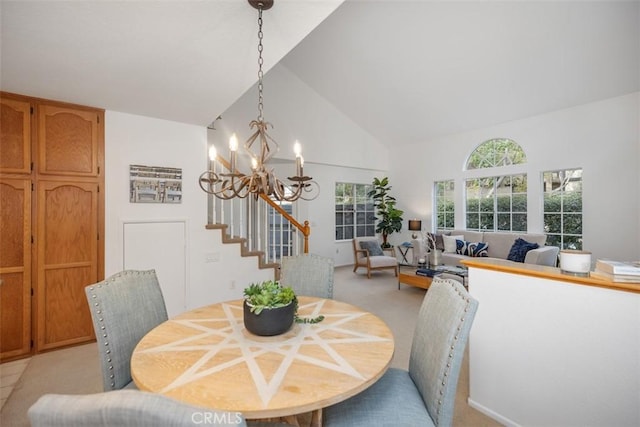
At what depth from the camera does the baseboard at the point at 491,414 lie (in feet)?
6.06

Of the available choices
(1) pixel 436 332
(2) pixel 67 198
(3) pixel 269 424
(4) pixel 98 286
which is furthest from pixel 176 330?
(2) pixel 67 198

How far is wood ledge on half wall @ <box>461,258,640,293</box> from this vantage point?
145cm

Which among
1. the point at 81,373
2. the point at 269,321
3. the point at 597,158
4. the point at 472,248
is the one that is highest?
the point at 597,158

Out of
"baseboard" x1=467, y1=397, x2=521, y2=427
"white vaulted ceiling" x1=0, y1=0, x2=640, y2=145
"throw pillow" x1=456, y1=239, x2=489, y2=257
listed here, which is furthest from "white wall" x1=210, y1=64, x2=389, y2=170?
"baseboard" x1=467, y1=397, x2=521, y2=427

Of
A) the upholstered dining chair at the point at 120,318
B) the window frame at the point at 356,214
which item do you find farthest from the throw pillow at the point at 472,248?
the upholstered dining chair at the point at 120,318

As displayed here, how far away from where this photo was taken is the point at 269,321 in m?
1.42

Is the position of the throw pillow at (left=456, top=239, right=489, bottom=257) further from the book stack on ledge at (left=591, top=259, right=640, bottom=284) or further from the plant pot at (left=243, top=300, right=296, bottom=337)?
the plant pot at (left=243, top=300, right=296, bottom=337)

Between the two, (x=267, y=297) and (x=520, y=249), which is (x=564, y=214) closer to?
(x=520, y=249)

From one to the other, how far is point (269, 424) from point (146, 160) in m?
3.10

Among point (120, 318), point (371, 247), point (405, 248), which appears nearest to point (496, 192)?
point (405, 248)

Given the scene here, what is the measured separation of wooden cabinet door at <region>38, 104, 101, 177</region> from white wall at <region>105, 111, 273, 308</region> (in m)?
0.12

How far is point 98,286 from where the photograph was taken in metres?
1.59

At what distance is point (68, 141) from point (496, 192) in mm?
6853

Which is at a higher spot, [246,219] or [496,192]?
[496,192]
